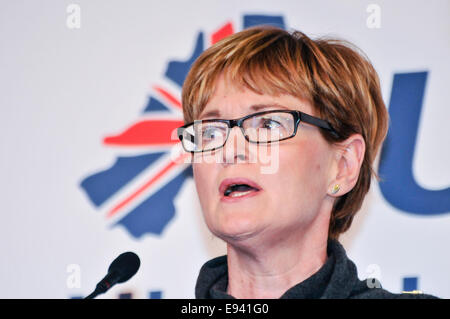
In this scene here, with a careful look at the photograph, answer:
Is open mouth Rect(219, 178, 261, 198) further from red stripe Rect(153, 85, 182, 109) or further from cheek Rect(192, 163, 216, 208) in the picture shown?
red stripe Rect(153, 85, 182, 109)

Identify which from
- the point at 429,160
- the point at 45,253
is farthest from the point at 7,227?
the point at 429,160

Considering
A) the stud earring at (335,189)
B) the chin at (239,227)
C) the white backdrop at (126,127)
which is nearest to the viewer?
the chin at (239,227)

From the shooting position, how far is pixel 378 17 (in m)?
1.60

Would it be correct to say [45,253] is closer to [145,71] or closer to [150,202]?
[150,202]

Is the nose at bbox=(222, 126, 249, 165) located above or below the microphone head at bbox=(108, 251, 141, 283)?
above

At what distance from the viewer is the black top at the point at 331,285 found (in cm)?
110

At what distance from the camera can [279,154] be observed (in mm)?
1091

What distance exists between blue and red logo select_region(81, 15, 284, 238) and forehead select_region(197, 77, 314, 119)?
0.47 m

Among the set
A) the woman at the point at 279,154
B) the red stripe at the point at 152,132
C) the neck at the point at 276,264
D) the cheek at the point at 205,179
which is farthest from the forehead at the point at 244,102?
the red stripe at the point at 152,132

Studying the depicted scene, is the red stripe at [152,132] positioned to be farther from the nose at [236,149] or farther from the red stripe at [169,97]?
the nose at [236,149]

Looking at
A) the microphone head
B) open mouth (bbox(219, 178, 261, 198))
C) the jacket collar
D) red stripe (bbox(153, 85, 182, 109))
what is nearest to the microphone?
the microphone head

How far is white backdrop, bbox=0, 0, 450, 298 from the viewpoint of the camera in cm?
157

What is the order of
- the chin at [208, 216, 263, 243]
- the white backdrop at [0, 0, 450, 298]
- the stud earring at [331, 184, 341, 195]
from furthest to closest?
1. the white backdrop at [0, 0, 450, 298]
2. the stud earring at [331, 184, 341, 195]
3. the chin at [208, 216, 263, 243]

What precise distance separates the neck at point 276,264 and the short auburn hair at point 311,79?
12 cm
